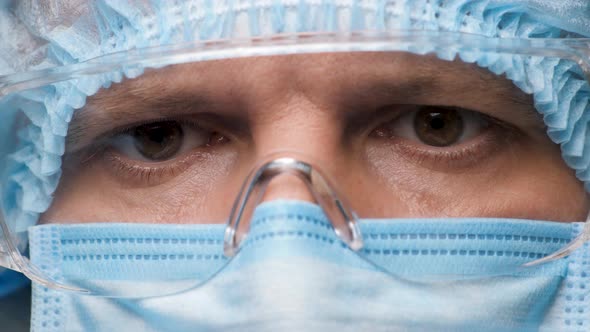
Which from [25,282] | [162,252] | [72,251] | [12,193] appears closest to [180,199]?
[162,252]

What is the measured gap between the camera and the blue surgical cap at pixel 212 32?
967 millimetres

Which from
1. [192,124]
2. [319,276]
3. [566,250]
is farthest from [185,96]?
[566,250]

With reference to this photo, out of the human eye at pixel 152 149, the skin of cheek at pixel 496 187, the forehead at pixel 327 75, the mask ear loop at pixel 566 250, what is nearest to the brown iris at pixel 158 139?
the human eye at pixel 152 149

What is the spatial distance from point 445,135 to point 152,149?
42 cm

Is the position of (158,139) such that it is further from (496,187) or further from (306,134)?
(496,187)

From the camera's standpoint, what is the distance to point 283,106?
982mm

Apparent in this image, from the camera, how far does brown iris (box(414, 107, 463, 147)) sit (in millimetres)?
1062

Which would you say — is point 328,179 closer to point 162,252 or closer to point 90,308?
point 162,252

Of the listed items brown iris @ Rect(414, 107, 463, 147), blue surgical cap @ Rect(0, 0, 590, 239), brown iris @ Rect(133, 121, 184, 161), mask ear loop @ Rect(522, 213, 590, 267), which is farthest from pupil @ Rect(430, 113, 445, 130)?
brown iris @ Rect(133, 121, 184, 161)

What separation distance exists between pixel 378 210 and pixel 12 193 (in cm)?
58

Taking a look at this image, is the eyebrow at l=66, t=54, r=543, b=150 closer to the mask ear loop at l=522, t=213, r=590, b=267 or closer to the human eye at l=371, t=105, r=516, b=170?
the human eye at l=371, t=105, r=516, b=170

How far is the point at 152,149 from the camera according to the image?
1.11 meters

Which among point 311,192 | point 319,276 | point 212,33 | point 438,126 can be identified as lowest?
point 319,276

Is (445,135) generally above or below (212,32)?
below
